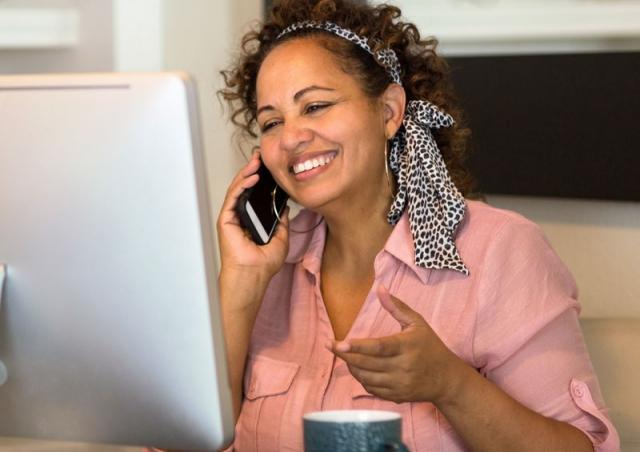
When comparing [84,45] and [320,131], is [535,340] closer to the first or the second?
[320,131]

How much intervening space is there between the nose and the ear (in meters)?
0.17

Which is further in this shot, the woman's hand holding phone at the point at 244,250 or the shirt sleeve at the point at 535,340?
the woman's hand holding phone at the point at 244,250

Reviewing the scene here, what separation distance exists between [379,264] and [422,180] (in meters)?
0.16

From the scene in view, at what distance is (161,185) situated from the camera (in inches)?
43.0

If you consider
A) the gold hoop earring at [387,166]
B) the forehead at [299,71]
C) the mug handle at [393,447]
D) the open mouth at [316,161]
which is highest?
the forehead at [299,71]

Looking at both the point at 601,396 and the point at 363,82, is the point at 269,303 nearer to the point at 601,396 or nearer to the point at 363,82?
the point at 363,82

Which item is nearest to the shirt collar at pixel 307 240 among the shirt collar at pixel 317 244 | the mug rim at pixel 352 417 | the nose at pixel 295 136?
the shirt collar at pixel 317 244

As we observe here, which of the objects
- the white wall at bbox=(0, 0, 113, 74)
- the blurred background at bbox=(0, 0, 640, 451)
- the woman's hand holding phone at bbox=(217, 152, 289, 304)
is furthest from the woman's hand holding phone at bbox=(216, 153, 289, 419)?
the white wall at bbox=(0, 0, 113, 74)

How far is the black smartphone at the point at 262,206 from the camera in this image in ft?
6.78

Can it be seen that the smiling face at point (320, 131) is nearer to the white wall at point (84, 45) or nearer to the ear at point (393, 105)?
the ear at point (393, 105)

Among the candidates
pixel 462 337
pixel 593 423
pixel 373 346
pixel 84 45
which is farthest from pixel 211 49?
pixel 373 346

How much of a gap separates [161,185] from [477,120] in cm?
146

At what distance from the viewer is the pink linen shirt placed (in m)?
1.77

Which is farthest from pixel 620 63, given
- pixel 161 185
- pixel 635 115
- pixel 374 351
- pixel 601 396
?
pixel 161 185
